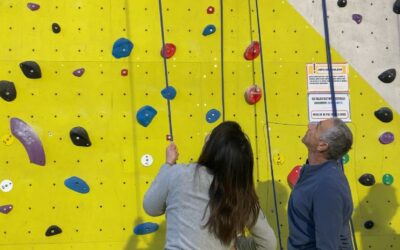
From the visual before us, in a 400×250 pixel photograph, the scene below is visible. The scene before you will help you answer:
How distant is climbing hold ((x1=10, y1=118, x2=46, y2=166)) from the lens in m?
2.58

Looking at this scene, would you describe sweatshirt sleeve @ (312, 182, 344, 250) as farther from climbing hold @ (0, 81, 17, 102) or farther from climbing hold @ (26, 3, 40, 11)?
climbing hold @ (26, 3, 40, 11)

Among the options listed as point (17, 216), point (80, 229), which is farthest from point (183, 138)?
point (17, 216)

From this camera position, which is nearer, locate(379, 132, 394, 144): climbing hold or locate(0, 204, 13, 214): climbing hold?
locate(0, 204, 13, 214): climbing hold

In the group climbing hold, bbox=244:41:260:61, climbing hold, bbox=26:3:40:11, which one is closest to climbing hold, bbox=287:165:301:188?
climbing hold, bbox=244:41:260:61

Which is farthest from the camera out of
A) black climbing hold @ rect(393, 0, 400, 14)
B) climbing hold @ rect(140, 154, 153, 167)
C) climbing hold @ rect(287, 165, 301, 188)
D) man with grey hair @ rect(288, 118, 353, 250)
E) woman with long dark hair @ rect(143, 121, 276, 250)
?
black climbing hold @ rect(393, 0, 400, 14)

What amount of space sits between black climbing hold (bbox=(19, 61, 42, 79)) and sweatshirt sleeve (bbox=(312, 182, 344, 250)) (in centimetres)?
157

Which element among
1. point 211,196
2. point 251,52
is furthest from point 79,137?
point 211,196

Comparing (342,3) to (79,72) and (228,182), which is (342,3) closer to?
(79,72)

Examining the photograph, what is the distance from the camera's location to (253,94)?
2725 mm

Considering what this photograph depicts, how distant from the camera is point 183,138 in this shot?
8.87 ft

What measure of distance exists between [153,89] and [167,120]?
176mm

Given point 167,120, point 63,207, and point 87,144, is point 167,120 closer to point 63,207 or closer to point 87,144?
point 87,144

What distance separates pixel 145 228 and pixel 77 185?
0.40m

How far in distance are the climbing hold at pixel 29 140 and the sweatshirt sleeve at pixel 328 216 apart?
4.80 feet
